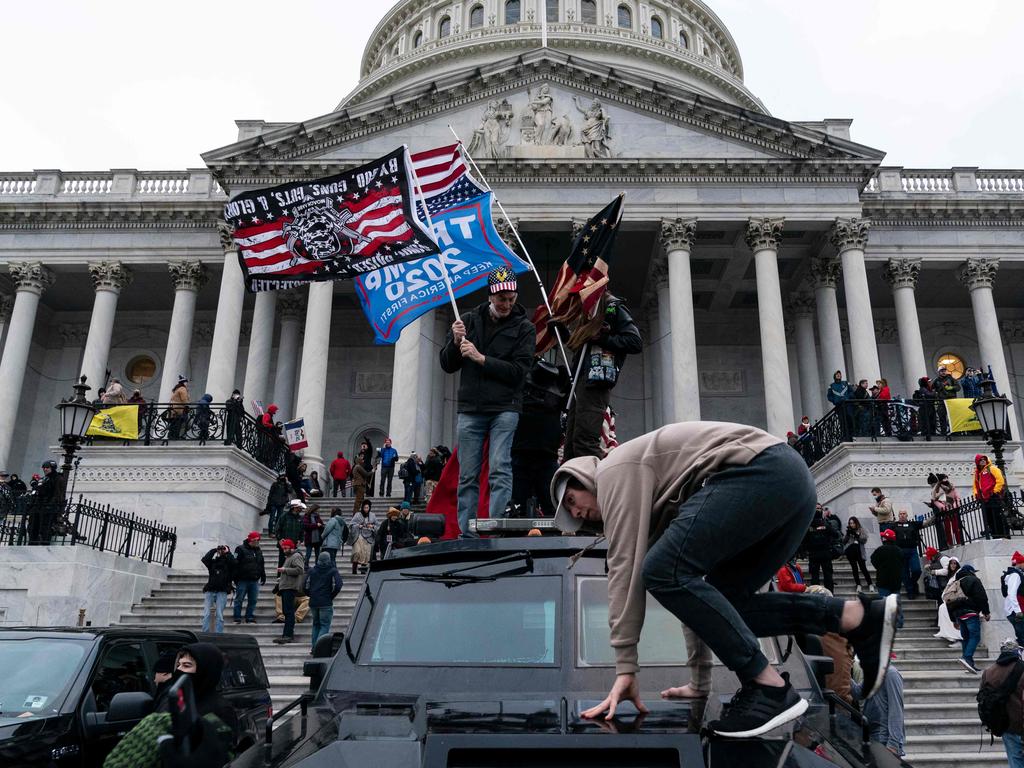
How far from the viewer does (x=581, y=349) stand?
24.7 ft

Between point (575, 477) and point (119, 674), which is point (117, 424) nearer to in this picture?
point (119, 674)

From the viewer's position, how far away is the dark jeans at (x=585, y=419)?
24.2 ft

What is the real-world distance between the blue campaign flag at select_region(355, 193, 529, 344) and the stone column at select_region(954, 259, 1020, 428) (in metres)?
24.4

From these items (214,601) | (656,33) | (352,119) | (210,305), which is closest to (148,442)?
(214,601)

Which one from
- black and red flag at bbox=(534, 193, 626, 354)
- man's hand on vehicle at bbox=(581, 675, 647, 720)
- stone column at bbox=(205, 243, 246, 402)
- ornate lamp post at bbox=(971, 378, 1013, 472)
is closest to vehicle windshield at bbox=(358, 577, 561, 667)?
man's hand on vehicle at bbox=(581, 675, 647, 720)

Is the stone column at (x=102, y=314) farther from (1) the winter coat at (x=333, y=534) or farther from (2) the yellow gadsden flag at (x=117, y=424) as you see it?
(1) the winter coat at (x=333, y=534)

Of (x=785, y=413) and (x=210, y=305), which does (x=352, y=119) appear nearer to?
(x=210, y=305)

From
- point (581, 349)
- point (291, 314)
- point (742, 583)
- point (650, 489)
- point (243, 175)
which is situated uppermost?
point (243, 175)

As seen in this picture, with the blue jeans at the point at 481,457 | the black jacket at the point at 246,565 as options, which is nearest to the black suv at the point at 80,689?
the blue jeans at the point at 481,457

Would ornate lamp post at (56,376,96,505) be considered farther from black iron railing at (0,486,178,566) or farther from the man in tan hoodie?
the man in tan hoodie

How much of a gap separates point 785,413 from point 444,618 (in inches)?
953

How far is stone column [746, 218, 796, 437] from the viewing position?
26875mm

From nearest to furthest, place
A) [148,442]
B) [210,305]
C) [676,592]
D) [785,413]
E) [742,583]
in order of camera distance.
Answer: [676,592], [742,583], [148,442], [785,413], [210,305]

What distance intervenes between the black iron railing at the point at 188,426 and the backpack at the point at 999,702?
19.0 metres
